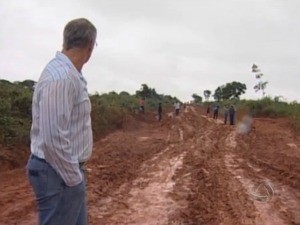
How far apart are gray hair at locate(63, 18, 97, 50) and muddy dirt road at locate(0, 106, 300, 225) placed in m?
4.60

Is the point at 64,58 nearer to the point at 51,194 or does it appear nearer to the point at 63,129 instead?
the point at 63,129

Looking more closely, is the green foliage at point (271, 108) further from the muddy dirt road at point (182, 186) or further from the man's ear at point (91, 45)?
the man's ear at point (91, 45)

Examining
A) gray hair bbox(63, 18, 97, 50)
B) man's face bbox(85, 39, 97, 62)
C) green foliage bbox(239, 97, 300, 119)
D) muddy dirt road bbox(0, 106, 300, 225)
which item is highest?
green foliage bbox(239, 97, 300, 119)

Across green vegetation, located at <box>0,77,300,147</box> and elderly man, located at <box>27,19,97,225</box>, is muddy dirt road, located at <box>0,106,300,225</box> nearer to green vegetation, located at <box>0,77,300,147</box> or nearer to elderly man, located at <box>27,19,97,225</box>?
green vegetation, located at <box>0,77,300,147</box>

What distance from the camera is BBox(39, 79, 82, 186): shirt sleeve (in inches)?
96.7

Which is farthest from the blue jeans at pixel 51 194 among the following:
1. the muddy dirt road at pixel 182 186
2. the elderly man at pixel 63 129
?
the muddy dirt road at pixel 182 186

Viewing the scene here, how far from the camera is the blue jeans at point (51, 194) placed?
8.27 ft

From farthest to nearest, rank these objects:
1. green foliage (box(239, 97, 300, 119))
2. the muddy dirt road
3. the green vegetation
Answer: green foliage (box(239, 97, 300, 119)) < the green vegetation < the muddy dirt road

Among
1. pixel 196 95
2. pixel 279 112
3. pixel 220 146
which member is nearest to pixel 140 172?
pixel 220 146

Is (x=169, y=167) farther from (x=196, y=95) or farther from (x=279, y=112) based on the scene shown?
(x=196, y=95)

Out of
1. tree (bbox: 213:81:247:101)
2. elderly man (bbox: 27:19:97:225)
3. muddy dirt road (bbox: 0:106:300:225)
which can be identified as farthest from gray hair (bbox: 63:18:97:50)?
tree (bbox: 213:81:247:101)

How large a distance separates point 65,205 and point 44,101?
0.50m

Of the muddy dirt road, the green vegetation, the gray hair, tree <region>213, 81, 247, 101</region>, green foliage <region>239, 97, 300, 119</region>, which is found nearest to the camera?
the gray hair

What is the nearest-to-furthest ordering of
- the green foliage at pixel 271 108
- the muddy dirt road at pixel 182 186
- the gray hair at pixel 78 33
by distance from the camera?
the gray hair at pixel 78 33, the muddy dirt road at pixel 182 186, the green foliage at pixel 271 108
